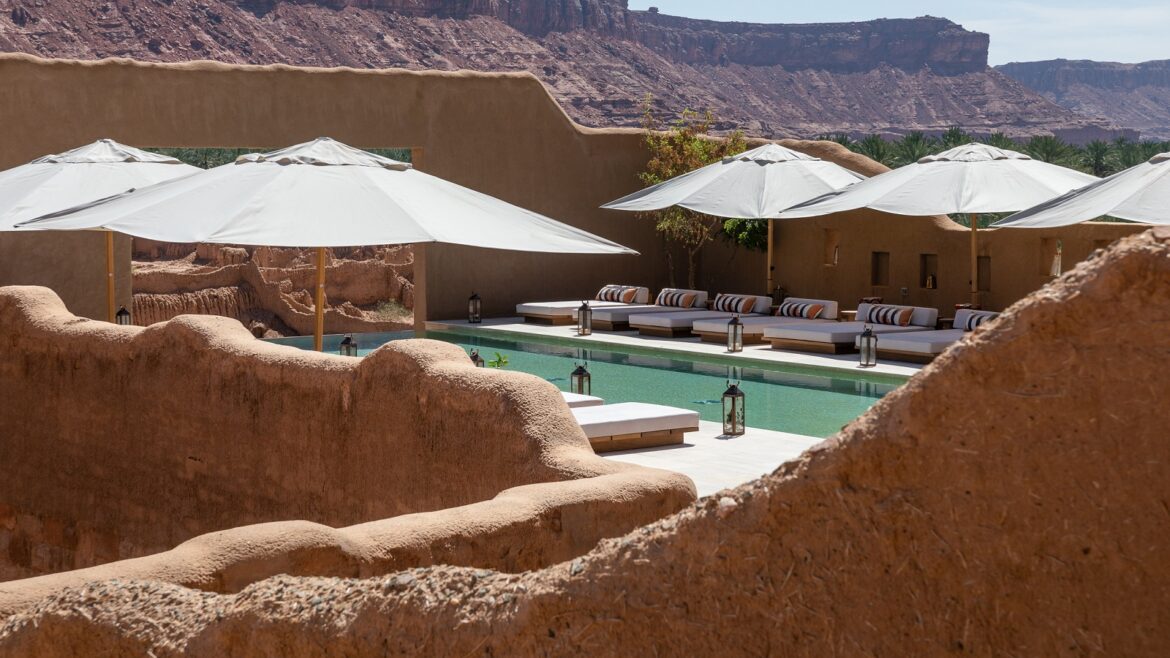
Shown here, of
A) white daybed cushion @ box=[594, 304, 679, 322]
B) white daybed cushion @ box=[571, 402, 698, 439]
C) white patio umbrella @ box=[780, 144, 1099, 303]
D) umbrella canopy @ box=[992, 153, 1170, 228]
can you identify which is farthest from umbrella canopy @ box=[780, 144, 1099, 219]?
white daybed cushion @ box=[571, 402, 698, 439]

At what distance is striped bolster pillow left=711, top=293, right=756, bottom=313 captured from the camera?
21641 millimetres

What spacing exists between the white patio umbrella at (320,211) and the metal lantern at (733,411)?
245 centimetres

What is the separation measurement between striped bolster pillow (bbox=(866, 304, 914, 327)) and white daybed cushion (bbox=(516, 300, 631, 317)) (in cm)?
457

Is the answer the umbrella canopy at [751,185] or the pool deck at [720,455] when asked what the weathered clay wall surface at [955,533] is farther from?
the umbrella canopy at [751,185]

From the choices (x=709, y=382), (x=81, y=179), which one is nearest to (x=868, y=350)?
(x=709, y=382)

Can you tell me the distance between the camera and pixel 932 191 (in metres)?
17.8

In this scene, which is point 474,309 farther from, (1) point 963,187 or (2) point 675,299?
(1) point 963,187

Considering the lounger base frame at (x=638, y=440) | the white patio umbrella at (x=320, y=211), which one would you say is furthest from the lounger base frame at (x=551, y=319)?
the white patio umbrella at (x=320, y=211)

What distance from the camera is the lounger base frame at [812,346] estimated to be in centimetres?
1831

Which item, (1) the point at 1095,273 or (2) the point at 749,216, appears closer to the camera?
(1) the point at 1095,273

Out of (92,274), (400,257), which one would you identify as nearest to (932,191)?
(92,274)

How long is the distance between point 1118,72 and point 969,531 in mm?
177107

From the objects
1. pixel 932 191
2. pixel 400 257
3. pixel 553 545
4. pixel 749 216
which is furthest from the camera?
pixel 400 257

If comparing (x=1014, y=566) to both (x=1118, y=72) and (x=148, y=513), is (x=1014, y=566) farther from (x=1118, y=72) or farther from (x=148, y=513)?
(x=1118, y=72)
